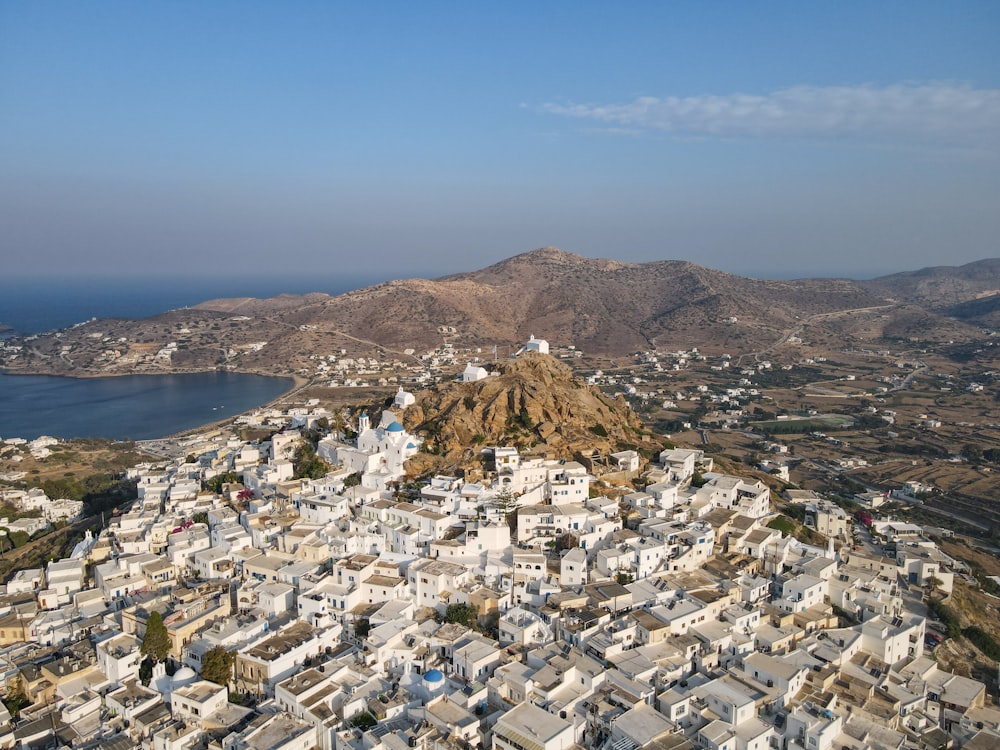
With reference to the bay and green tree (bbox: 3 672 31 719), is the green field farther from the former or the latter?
green tree (bbox: 3 672 31 719)

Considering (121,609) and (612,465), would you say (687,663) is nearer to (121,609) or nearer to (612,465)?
(612,465)

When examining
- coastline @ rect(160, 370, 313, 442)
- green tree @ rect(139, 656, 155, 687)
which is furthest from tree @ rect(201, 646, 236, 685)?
coastline @ rect(160, 370, 313, 442)

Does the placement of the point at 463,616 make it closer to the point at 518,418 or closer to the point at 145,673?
the point at 145,673

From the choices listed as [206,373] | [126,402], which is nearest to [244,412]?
[126,402]

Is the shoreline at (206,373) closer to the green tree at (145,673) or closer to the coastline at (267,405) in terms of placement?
the coastline at (267,405)

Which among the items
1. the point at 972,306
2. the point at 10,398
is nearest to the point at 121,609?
the point at 10,398

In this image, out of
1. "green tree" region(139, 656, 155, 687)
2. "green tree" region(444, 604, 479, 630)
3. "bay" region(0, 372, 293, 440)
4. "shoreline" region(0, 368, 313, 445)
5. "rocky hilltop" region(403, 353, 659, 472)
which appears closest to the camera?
"green tree" region(139, 656, 155, 687)
